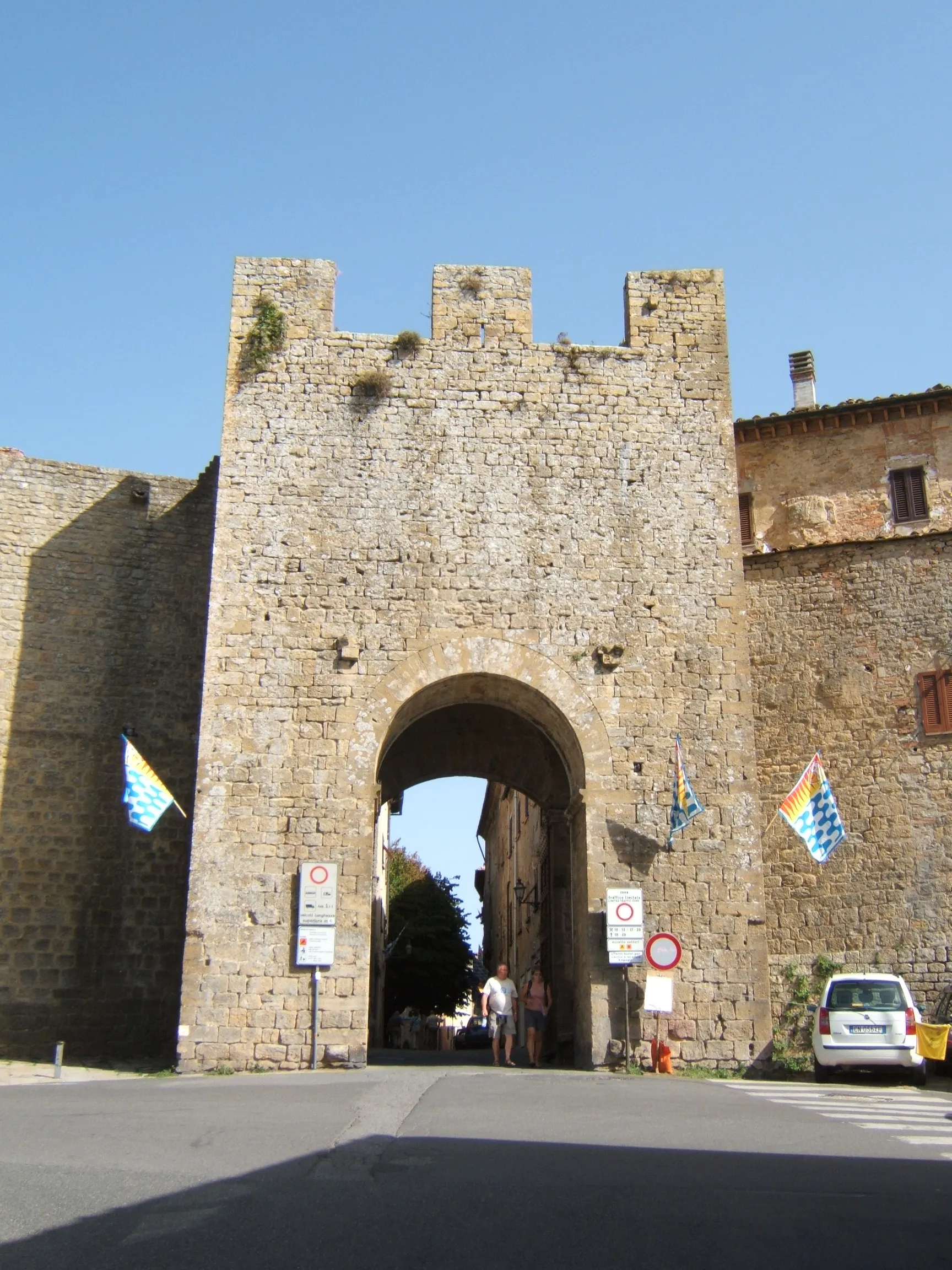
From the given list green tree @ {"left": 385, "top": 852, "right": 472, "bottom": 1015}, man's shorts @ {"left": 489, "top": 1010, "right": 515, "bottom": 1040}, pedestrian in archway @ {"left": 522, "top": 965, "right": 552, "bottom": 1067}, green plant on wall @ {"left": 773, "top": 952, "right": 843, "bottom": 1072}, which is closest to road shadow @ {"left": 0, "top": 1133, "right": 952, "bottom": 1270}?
man's shorts @ {"left": 489, "top": 1010, "right": 515, "bottom": 1040}

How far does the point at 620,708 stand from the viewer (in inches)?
601

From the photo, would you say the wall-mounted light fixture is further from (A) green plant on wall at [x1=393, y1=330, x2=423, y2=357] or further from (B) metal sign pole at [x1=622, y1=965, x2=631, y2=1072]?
(A) green plant on wall at [x1=393, y1=330, x2=423, y2=357]

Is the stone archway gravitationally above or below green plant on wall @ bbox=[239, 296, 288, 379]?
below

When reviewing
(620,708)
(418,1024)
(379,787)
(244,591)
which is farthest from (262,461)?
(418,1024)

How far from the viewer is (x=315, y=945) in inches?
551

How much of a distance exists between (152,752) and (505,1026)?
647 cm

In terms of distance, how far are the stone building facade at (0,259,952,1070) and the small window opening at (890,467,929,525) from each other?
3.23 metres

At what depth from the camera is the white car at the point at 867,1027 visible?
44.0ft

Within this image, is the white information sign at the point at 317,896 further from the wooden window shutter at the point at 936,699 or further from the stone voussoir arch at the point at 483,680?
the wooden window shutter at the point at 936,699

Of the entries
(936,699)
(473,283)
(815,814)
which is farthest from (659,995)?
(473,283)

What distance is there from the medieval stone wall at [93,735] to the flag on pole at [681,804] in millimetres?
7266

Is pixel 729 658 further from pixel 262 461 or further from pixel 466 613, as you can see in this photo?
pixel 262 461

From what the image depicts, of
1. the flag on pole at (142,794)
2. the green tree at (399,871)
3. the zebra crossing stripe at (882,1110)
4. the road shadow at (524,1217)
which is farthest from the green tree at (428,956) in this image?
the road shadow at (524,1217)

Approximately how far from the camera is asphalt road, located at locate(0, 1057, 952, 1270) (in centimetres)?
475
